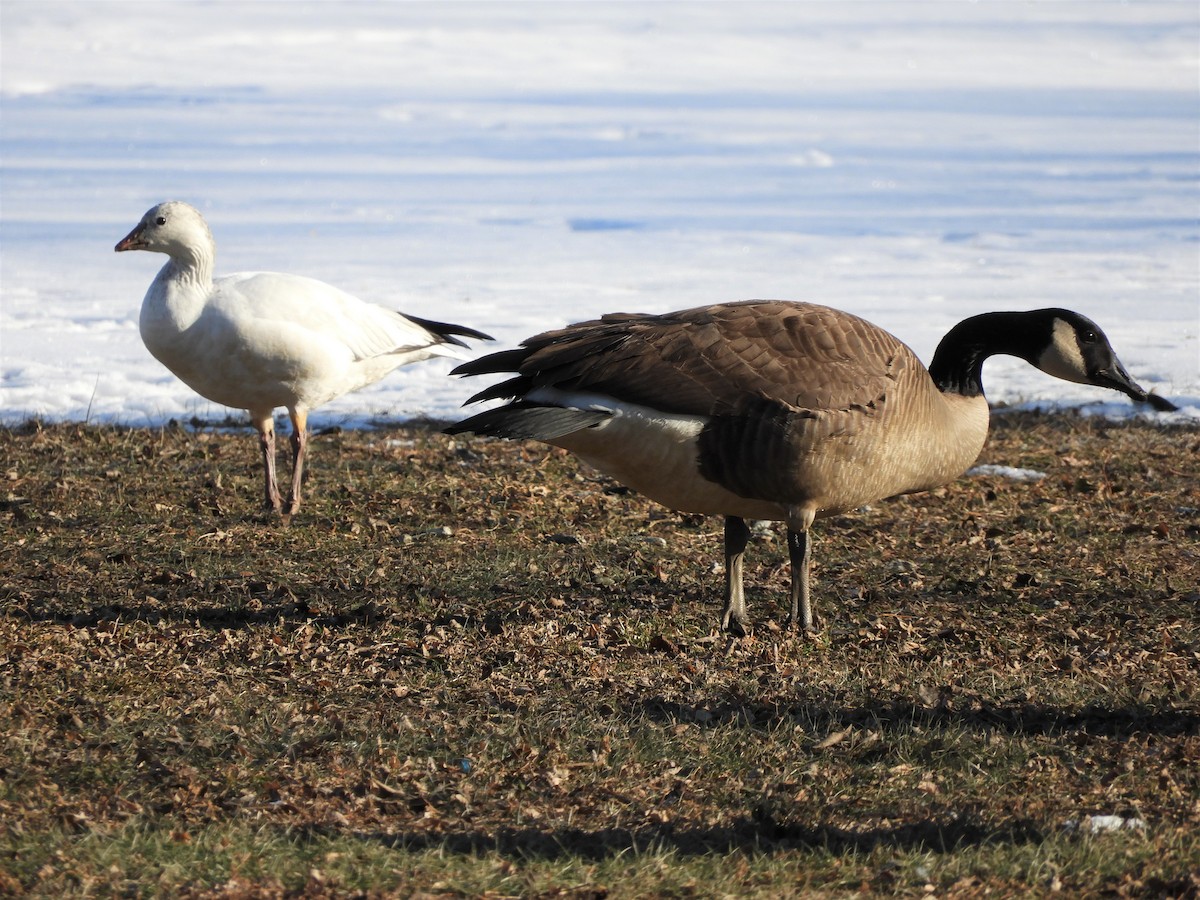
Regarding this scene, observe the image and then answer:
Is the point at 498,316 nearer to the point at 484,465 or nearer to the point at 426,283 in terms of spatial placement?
the point at 426,283

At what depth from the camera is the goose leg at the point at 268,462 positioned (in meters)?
7.35

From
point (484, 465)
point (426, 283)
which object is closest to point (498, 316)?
point (426, 283)

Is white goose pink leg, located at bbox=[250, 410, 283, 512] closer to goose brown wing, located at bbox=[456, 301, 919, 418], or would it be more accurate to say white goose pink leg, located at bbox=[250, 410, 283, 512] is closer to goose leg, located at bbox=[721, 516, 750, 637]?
goose brown wing, located at bbox=[456, 301, 919, 418]

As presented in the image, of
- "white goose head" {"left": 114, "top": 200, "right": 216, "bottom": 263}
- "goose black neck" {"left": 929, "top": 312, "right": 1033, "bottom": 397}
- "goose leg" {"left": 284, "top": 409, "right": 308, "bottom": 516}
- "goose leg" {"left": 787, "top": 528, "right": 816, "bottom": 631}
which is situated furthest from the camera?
"white goose head" {"left": 114, "top": 200, "right": 216, "bottom": 263}

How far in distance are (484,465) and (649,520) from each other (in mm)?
1420

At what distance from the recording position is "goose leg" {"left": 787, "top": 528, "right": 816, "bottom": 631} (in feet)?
18.0

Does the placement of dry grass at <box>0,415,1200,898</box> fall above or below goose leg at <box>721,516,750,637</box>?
below

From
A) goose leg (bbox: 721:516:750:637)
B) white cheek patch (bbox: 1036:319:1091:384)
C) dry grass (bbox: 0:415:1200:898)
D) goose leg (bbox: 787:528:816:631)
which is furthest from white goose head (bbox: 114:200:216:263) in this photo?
white cheek patch (bbox: 1036:319:1091:384)

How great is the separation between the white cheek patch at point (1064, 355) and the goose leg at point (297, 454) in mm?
3760

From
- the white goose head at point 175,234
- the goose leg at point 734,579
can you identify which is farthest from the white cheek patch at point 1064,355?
the white goose head at point 175,234

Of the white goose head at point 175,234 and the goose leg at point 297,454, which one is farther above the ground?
the white goose head at point 175,234

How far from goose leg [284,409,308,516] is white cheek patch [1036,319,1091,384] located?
148 inches

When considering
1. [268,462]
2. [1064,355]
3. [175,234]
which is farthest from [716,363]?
[175,234]

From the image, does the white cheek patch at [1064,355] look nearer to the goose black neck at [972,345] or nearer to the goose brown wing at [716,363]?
the goose black neck at [972,345]
